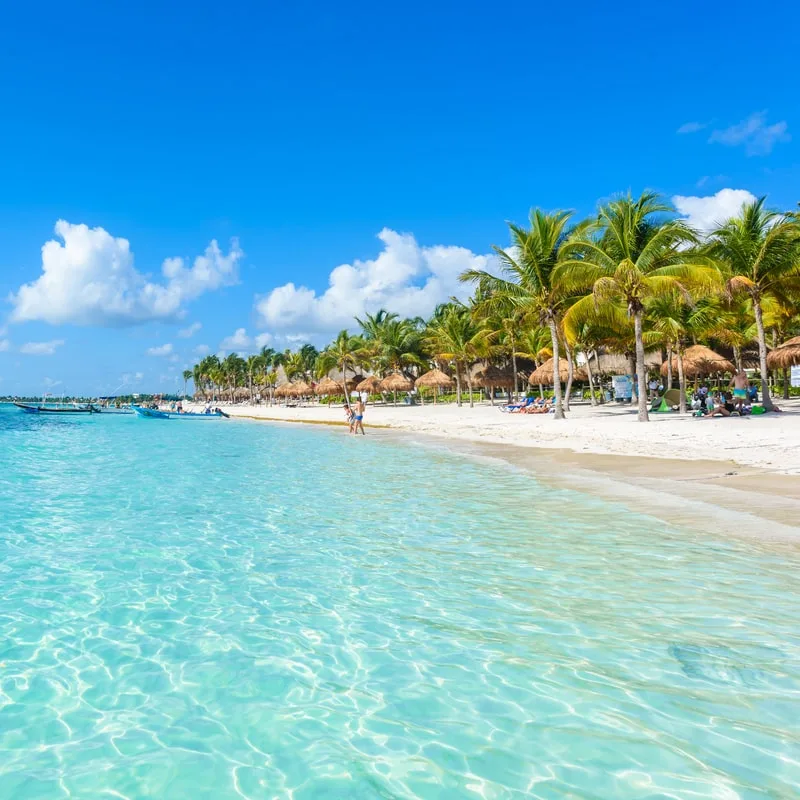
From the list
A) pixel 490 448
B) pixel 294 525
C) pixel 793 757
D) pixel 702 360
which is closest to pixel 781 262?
pixel 702 360

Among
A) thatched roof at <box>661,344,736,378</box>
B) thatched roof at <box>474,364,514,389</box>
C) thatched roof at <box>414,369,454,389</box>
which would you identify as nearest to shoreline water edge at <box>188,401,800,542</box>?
thatched roof at <box>661,344,736,378</box>

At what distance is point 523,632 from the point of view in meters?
4.11

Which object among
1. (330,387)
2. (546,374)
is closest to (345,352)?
(330,387)

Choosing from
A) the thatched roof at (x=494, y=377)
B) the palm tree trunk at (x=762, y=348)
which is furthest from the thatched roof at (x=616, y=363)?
the palm tree trunk at (x=762, y=348)

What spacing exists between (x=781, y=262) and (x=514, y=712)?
19.2 m

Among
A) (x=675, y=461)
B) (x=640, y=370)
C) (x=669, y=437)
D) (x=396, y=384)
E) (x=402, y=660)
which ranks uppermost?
(x=396, y=384)

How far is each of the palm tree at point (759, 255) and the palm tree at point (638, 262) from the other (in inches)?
42.0

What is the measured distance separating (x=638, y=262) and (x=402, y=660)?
55.2ft

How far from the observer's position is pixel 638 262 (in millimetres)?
17844

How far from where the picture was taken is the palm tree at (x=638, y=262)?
17.0 meters

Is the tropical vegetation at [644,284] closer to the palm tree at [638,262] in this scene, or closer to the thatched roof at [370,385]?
the palm tree at [638,262]

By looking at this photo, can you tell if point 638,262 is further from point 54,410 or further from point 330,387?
point 54,410

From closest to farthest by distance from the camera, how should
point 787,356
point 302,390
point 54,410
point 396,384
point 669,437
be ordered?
point 669,437 → point 787,356 → point 396,384 → point 302,390 → point 54,410

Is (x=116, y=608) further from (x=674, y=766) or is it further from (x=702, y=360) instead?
(x=702, y=360)
